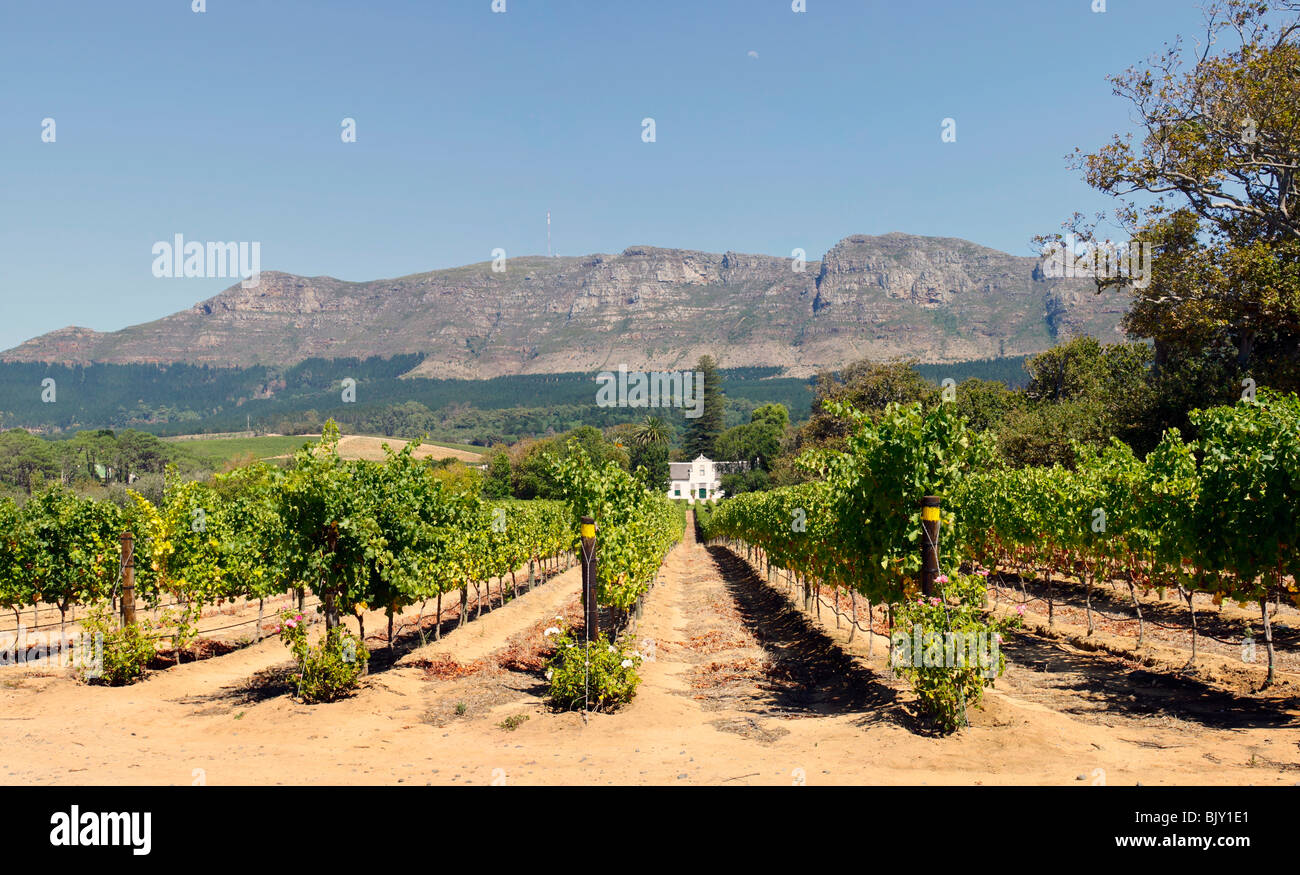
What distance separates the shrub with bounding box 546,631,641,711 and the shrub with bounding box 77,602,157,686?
735cm

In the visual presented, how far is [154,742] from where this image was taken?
9516 millimetres

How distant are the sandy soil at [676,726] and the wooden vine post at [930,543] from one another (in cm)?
154

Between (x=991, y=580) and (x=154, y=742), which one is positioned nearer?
(x=154, y=742)

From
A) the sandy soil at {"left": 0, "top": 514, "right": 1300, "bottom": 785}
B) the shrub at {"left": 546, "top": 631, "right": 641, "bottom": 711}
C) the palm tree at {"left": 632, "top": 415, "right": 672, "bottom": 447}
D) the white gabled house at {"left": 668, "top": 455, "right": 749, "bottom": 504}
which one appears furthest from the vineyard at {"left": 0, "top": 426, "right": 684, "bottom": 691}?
the white gabled house at {"left": 668, "top": 455, "right": 749, "bottom": 504}

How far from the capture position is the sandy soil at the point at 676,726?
24.4ft

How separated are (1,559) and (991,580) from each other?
27586 millimetres

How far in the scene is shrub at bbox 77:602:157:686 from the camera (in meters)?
12.8

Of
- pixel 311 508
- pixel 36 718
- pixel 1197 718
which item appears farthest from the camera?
pixel 311 508

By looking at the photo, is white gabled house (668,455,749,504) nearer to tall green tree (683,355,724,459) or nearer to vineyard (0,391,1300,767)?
tall green tree (683,355,724,459)

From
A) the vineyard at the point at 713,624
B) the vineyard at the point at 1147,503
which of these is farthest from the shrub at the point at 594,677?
the vineyard at the point at 1147,503

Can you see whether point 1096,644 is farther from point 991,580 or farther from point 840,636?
point 991,580
